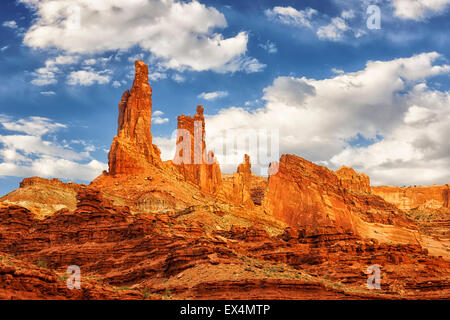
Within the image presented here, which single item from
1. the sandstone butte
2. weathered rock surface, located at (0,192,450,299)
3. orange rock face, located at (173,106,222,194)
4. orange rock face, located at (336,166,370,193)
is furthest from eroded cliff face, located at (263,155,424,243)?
weathered rock surface, located at (0,192,450,299)

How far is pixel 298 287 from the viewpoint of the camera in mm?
39938

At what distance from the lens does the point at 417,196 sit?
18862cm

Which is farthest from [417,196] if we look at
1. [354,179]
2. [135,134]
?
[135,134]

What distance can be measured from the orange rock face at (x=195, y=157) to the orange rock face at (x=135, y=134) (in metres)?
11.9

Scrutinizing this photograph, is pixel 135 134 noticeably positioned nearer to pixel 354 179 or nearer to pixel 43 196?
pixel 43 196

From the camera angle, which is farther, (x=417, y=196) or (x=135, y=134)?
(x=417, y=196)

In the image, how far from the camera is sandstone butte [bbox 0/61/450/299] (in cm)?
4025

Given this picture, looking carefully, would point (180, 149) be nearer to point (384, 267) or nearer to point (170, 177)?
point (170, 177)

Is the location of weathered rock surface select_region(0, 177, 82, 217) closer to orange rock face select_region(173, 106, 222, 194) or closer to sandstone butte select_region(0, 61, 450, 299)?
sandstone butte select_region(0, 61, 450, 299)

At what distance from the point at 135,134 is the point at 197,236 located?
70.1 meters

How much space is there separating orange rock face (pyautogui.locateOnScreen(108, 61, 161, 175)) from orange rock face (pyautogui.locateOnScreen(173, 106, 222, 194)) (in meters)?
11.9

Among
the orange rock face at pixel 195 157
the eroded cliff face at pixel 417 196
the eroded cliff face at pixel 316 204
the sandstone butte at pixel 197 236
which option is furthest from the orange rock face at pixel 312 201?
the eroded cliff face at pixel 417 196

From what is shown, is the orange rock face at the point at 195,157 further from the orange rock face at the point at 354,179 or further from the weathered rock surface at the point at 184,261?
the weathered rock surface at the point at 184,261

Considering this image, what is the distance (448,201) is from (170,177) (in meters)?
102
